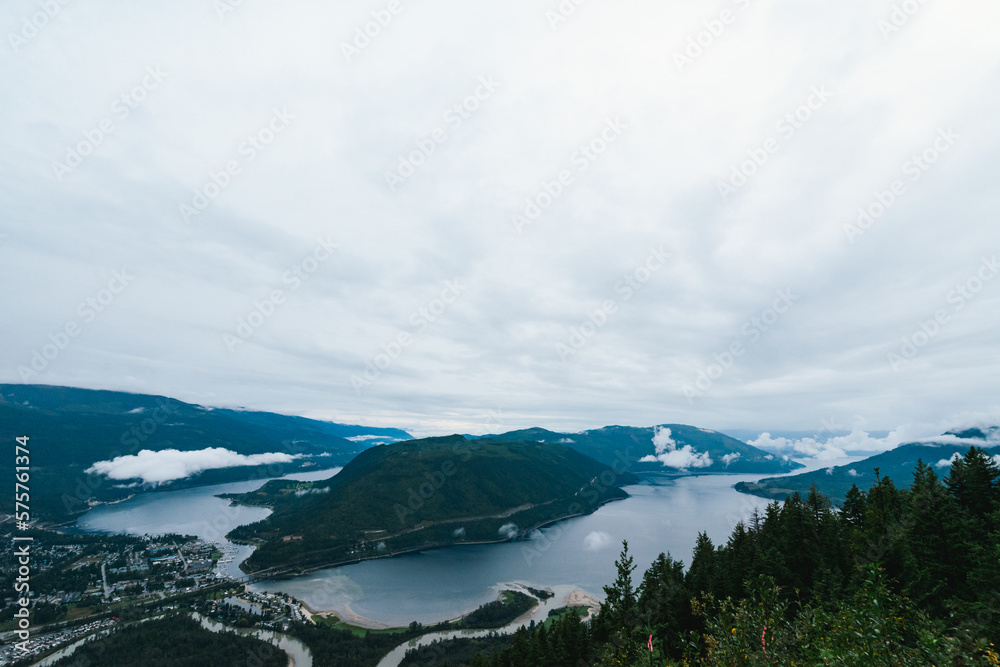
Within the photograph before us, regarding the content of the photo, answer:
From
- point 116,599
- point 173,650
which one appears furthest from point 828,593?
point 116,599

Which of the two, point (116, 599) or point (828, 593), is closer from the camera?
point (828, 593)

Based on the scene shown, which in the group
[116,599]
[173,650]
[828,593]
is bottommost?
[116,599]

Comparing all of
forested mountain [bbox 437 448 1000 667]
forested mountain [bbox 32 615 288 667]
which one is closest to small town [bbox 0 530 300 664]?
forested mountain [bbox 32 615 288 667]

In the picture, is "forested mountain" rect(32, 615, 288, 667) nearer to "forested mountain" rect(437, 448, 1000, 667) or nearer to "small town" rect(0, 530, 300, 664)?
"small town" rect(0, 530, 300, 664)

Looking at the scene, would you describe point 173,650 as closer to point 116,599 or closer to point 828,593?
point 116,599

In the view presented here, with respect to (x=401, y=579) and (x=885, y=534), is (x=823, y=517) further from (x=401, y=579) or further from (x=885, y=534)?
(x=401, y=579)

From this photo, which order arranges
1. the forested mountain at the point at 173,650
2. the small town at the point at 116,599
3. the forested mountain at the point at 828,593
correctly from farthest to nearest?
the small town at the point at 116,599 < the forested mountain at the point at 173,650 < the forested mountain at the point at 828,593

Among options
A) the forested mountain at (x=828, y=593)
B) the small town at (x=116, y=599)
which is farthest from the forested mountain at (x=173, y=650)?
the forested mountain at (x=828, y=593)

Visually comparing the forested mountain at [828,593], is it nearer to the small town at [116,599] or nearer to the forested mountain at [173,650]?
the forested mountain at [173,650]

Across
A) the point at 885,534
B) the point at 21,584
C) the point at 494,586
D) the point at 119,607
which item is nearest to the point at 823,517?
the point at 885,534

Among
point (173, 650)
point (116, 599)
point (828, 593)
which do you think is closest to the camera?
point (828, 593)
